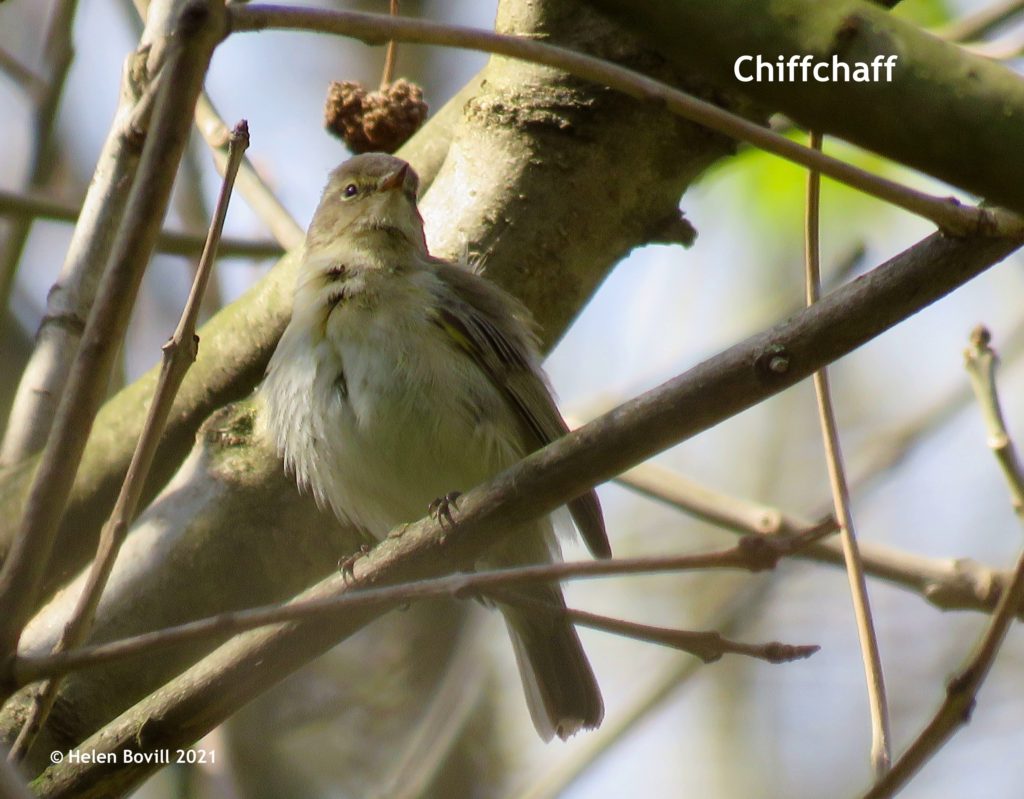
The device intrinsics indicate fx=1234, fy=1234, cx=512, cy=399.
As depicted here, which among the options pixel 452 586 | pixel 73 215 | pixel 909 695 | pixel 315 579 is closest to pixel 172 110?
pixel 452 586

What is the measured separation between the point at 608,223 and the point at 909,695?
5.64m

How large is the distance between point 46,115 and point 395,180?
152 centimetres

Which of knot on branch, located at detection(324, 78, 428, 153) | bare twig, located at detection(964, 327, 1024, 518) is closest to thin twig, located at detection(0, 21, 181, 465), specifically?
knot on branch, located at detection(324, 78, 428, 153)

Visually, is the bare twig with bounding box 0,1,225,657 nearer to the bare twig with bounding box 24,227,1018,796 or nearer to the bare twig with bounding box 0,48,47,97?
the bare twig with bounding box 24,227,1018,796

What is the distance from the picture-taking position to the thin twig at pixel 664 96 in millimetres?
1916

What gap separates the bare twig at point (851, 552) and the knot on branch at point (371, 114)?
1655mm

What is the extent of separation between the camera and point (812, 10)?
1.87m

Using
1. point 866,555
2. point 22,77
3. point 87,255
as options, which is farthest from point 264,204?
point 866,555

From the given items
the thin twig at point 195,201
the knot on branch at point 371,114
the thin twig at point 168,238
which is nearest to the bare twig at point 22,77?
the thin twig at point 168,238

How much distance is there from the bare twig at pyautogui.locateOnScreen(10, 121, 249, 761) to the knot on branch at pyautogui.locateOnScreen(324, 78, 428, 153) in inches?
80.7

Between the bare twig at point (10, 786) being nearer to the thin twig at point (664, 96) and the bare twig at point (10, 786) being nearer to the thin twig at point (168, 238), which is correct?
the thin twig at point (664, 96)

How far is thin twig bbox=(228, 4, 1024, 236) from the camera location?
192cm

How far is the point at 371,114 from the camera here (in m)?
4.05

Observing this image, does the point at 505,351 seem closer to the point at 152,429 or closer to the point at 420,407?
the point at 420,407
